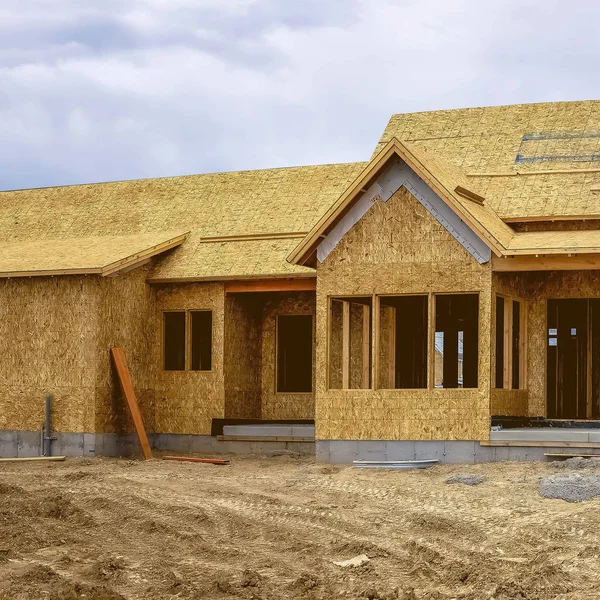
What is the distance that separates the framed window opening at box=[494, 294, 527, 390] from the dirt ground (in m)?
2.31

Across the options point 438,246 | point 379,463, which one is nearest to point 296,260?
point 438,246

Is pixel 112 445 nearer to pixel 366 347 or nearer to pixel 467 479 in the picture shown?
pixel 366 347

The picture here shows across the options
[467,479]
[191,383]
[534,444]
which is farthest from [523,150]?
[467,479]

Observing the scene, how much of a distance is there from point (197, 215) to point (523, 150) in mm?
7454

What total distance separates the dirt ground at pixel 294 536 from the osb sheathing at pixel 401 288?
903 mm

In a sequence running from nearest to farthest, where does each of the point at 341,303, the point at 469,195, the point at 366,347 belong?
the point at 469,195, the point at 366,347, the point at 341,303

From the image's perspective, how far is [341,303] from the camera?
22875 millimetres

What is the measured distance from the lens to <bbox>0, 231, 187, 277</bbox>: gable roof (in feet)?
70.0

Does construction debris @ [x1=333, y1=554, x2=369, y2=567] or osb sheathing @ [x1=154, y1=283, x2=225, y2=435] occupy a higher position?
osb sheathing @ [x1=154, y1=283, x2=225, y2=435]

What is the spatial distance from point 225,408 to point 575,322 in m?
7.20

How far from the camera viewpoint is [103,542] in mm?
12242

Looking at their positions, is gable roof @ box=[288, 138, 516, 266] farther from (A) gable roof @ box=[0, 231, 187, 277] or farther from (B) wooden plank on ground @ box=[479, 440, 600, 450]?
(A) gable roof @ box=[0, 231, 187, 277]

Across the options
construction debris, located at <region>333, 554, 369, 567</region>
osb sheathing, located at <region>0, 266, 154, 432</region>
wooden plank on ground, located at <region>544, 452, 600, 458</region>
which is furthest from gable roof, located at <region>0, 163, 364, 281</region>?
construction debris, located at <region>333, 554, 369, 567</region>

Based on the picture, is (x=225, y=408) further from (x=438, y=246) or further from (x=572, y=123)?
(x=572, y=123)
